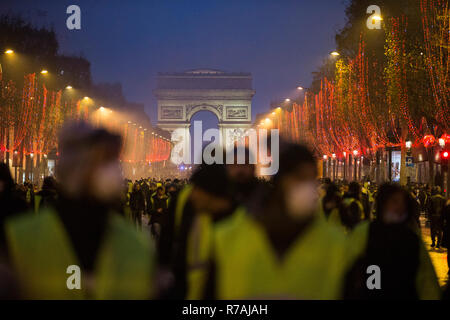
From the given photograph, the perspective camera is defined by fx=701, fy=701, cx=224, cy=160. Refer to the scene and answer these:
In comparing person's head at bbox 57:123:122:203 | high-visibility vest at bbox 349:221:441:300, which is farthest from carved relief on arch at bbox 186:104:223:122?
person's head at bbox 57:123:122:203

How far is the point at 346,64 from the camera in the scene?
4706 cm

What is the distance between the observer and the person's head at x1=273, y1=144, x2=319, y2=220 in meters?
3.53

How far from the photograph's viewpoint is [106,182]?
128 inches

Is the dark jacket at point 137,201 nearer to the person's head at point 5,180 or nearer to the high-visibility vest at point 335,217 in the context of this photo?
the high-visibility vest at point 335,217

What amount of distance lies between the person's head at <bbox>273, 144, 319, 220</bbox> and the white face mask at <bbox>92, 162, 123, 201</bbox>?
2.82 ft

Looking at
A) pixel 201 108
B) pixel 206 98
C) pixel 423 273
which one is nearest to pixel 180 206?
pixel 423 273

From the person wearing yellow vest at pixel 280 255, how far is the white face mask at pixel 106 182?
59 cm

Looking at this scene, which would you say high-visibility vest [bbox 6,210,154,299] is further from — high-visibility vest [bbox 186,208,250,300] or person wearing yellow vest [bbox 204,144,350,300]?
high-visibility vest [bbox 186,208,250,300]

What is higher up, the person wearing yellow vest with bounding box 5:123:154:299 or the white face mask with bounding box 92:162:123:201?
the white face mask with bounding box 92:162:123:201

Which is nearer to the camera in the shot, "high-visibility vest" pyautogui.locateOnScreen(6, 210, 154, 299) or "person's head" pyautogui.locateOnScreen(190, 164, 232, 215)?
"high-visibility vest" pyautogui.locateOnScreen(6, 210, 154, 299)

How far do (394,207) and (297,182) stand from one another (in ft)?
4.84

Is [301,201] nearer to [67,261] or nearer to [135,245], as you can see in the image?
[135,245]
